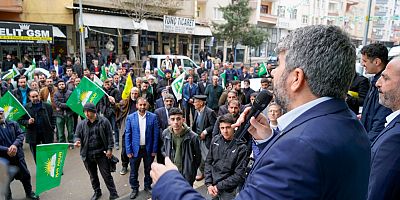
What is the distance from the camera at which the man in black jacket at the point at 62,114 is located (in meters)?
8.03

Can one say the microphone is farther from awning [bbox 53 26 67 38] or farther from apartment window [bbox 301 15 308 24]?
apartment window [bbox 301 15 308 24]

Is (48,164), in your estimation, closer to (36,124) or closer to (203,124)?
(36,124)

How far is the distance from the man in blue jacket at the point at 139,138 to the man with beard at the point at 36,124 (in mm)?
2191

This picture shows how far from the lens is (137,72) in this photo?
→ 18688mm

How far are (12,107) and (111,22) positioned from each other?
17131mm

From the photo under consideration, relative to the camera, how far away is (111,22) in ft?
73.3

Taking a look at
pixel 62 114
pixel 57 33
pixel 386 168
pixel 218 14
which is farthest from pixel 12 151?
pixel 218 14

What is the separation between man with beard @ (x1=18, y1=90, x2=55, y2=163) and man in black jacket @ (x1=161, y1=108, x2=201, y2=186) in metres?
3.16

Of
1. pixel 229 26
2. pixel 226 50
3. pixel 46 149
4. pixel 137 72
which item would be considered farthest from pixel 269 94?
pixel 226 50

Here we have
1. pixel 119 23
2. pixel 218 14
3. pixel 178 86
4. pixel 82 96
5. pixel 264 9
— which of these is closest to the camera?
pixel 82 96

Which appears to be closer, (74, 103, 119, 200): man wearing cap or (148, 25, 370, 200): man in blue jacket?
(148, 25, 370, 200): man in blue jacket

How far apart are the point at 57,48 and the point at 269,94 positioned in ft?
69.5

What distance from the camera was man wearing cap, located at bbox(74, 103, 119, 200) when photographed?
527 centimetres

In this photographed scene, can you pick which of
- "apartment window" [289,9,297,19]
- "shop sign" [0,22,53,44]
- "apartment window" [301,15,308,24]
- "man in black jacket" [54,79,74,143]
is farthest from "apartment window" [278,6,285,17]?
"man in black jacket" [54,79,74,143]
